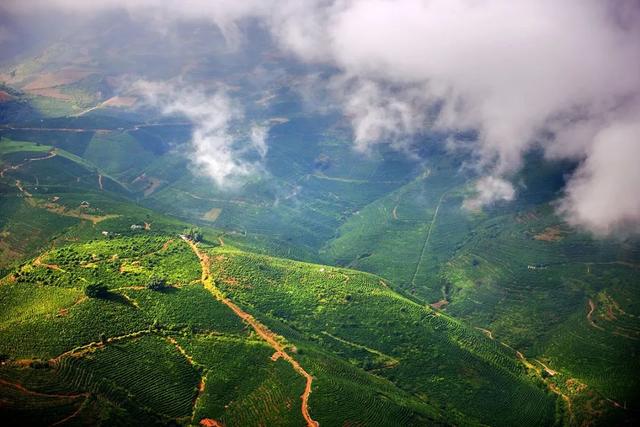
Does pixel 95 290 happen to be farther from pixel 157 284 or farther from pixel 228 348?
pixel 228 348

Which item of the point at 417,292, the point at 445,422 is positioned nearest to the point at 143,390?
the point at 445,422

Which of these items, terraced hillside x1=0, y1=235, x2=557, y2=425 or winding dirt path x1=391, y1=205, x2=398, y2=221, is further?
winding dirt path x1=391, y1=205, x2=398, y2=221

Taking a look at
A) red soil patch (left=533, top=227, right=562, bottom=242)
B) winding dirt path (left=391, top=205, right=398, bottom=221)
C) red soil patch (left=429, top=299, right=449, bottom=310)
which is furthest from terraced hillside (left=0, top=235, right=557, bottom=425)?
winding dirt path (left=391, top=205, right=398, bottom=221)

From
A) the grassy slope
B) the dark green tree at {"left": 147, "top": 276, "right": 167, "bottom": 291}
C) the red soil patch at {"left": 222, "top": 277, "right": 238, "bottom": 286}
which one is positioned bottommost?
the grassy slope

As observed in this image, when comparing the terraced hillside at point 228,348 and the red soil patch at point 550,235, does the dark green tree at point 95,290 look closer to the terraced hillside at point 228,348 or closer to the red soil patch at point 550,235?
the terraced hillside at point 228,348

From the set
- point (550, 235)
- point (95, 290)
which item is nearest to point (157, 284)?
point (95, 290)

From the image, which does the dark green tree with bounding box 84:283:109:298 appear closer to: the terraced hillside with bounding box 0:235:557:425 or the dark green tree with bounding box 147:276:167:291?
the terraced hillside with bounding box 0:235:557:425
